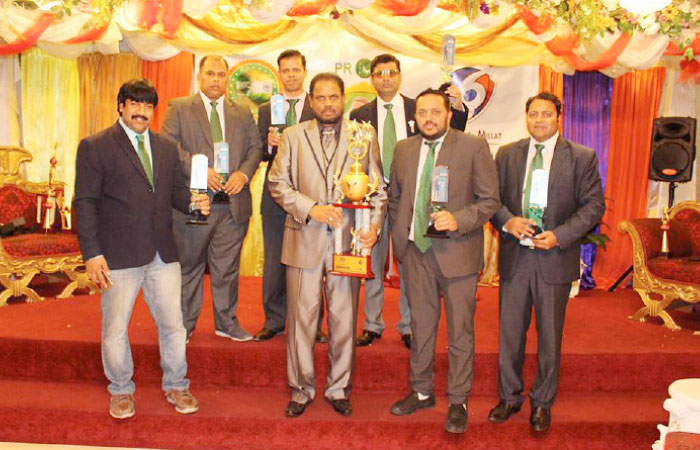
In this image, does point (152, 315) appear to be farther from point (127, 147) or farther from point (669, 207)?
point (669, 207)

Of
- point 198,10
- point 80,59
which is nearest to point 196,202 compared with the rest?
point 198,10

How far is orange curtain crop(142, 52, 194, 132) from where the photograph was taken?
7.33 meters

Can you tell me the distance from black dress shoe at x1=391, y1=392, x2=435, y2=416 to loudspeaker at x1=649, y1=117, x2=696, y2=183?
4015 mm

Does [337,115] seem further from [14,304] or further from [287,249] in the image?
[14,304]

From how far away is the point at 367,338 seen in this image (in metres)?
4.18

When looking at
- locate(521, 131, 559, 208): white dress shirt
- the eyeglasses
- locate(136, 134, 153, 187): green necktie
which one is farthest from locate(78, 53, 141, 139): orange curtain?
locate(521, 131, 559, 208): white dress shirt

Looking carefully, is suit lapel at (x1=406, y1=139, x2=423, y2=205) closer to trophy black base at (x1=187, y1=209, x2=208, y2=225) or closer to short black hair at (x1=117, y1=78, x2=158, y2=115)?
trophy black base at (x1=187, y1=209, x2=208, y2=225)

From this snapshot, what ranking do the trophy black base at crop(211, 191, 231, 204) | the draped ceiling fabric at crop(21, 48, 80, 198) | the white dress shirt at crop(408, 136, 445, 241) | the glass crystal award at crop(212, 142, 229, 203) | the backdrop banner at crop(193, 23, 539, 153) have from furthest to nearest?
1. the draped ceiling fabric at crop(21, 48, 80, 198)
2. the backdrop banner at crop(193, 23, 539, 153)
3. the trophy black base at crop(211, 191, 231, 204)
4. the glass crystal award at crop(212, 142, 229, 203)
5. the white dress shirt at crop(408, 136, 445, 241)

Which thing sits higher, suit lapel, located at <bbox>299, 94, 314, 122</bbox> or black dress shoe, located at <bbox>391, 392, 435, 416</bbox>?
suit lapel, located at <bbox>299, 94, 314, 122</bbox>

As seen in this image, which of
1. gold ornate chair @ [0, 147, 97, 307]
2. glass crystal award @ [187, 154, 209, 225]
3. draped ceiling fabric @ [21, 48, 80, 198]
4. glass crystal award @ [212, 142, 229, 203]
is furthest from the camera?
draped ceiling fabric @ [21, 48, 80, 198]

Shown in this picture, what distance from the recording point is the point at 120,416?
3.47 metres

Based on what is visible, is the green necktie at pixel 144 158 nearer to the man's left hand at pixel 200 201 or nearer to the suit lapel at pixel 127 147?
the suit lapel at pixel 127 147

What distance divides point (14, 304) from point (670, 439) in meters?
5.18

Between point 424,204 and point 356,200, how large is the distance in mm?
403
